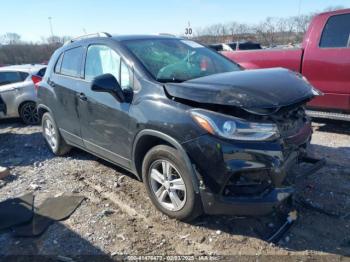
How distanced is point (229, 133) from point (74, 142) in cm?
296

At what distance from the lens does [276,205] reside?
124 inches

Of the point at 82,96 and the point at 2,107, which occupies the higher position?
the point at 82,96

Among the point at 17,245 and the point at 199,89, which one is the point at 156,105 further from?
the point at 17,245

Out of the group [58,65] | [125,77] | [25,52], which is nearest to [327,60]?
[125,77]

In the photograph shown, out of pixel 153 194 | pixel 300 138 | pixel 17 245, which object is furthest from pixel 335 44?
pixel 17 245

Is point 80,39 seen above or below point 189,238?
above

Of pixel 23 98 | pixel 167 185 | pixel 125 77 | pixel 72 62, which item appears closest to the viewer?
pixel 167 185

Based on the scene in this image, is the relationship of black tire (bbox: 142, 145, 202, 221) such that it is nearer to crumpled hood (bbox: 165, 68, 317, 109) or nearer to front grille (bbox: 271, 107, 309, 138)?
crumpled hood (bbox: 165, 68, 317, 109)

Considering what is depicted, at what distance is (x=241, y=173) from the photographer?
3154mm

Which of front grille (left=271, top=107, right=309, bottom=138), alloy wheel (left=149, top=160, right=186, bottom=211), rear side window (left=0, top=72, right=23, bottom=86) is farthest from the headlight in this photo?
rear side window (left=0, top=72, right=23, bottom=86)

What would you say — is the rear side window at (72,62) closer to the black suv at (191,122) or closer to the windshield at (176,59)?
the black suv at (191,122)

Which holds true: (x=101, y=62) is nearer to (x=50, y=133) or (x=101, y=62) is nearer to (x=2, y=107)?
(x=50, y=133)

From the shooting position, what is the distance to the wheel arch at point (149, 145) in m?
3.31

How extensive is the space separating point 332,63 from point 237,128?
359 cm
